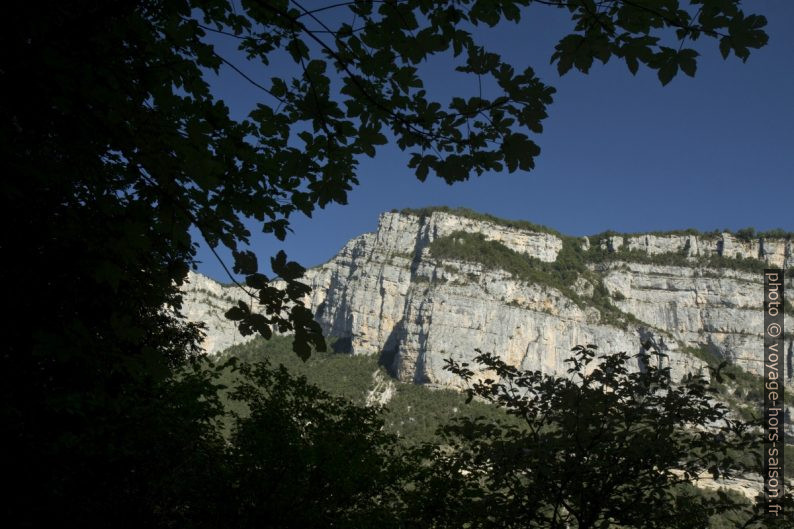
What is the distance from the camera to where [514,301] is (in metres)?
99.6

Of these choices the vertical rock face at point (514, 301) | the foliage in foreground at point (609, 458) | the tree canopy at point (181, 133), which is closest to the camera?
the tree canopy at point (181, 133)

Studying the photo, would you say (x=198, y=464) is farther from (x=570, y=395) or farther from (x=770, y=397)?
(x=770, y=397)

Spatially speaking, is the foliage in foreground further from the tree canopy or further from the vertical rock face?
the vertical rock face

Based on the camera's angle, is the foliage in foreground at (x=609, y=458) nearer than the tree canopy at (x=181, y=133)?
No

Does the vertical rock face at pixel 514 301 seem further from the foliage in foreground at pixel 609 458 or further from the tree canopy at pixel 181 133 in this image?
the tree canopy at pixel 181 133

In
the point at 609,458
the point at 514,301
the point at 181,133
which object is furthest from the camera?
the point at 514,301

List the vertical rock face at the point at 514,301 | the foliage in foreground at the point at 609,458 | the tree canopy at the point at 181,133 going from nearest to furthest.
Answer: the tree canopy at the point at 181,133, the foliage in foreground at the point at 609,458, the vertical rock face at the point at 514,301

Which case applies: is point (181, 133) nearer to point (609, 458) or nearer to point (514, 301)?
point (609, 458)

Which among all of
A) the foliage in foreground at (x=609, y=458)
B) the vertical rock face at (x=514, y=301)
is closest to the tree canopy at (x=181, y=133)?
the foliage in foreground at (x=609, y=458)

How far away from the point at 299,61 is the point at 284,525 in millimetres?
6303

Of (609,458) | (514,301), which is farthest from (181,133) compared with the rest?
(514,301)

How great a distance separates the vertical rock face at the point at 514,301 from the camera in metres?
94.6

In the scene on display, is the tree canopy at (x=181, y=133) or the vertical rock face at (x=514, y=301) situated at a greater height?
the vertical rock face at (x=514, y=301)

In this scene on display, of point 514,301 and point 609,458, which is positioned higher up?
point 514,301
